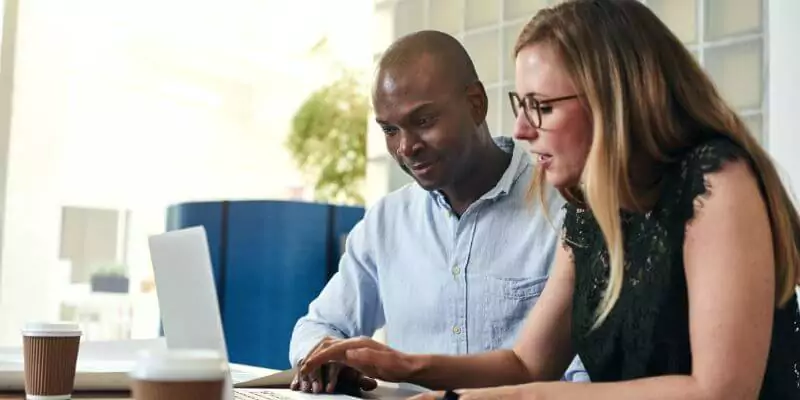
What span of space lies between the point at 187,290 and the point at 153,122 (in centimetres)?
337

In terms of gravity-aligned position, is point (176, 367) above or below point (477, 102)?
below

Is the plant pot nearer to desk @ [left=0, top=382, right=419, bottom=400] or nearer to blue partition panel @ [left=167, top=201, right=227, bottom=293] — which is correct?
blue partition panel @ [left=167, top=201, right=227, bottom=293]

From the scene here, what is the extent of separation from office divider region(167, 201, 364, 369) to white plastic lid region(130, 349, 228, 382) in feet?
5.37

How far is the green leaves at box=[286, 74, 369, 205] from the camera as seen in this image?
2.94 metres

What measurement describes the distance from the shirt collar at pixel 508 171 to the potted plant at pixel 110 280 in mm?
2545

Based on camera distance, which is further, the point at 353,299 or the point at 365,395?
the point at 353,299

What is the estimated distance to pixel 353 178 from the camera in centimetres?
294

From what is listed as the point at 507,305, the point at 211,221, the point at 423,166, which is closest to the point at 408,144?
the point at 423,166

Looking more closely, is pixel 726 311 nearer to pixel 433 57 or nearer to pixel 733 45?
pixel 433 57

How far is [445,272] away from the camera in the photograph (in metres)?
1.69

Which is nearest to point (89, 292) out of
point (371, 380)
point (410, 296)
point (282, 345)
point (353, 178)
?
Result: point (353, 178)

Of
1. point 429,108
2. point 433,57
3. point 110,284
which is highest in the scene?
point 433,57

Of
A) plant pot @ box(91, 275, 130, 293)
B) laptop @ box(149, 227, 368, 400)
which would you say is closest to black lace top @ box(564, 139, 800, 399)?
laptop @ box(149, 227, 368, 400)

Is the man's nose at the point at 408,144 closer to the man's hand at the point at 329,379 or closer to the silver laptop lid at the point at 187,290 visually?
the man's hand at the point at 329,379
